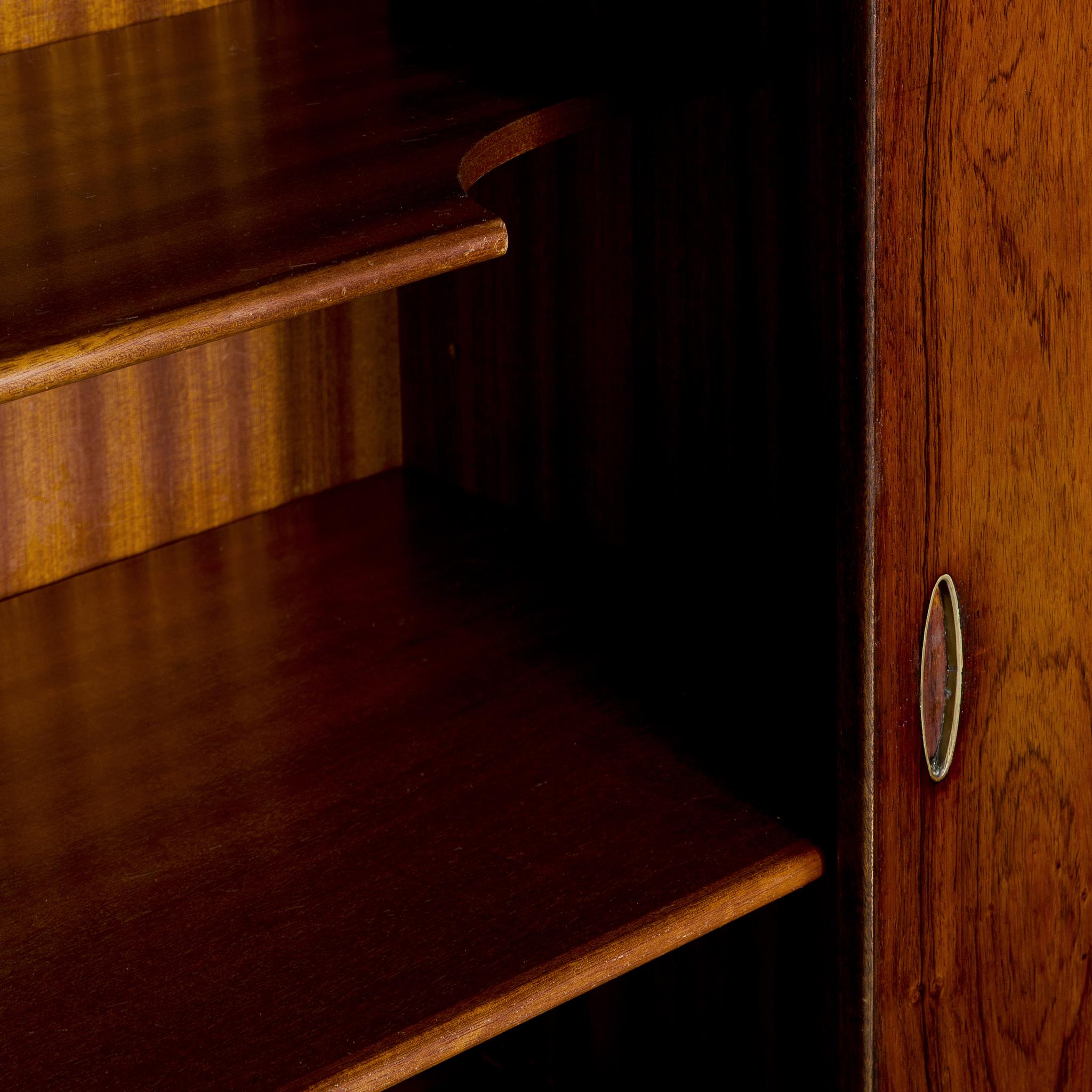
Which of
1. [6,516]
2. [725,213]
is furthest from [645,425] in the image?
[6,516]

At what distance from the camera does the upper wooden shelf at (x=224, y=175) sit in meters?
0.64

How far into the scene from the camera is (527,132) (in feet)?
2.73

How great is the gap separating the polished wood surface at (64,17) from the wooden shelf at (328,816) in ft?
1.16

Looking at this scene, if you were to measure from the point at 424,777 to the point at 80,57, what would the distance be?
18.0 inches

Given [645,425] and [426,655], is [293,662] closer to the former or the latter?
[426,655]

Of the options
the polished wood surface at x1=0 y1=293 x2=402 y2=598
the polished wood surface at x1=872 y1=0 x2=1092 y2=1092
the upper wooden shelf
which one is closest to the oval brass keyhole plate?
the polished wood surface at x1=872 y1=0 x2=1092 y2=1092

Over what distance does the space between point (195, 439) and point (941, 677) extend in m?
0.56

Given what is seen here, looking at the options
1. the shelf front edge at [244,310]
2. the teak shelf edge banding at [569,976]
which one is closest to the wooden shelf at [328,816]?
the teak shelf edge banding at [569,976]

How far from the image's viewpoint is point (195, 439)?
119cm

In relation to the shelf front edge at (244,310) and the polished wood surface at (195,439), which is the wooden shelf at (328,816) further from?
the shelf front edge at (244,310)

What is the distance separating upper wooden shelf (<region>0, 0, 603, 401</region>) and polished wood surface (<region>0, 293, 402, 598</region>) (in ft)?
0.79

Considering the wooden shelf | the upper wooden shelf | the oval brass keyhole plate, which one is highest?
the upper wooden shelf

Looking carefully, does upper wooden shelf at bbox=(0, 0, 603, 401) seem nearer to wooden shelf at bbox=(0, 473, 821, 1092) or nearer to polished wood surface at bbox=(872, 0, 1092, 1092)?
polished wood surface at bbox=(872, 0, 1092, 1092)

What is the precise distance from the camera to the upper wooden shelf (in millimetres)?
640
